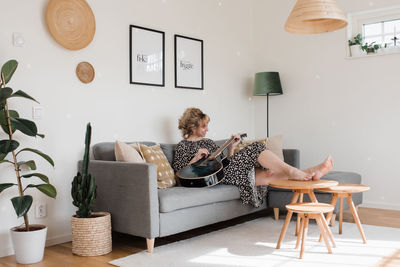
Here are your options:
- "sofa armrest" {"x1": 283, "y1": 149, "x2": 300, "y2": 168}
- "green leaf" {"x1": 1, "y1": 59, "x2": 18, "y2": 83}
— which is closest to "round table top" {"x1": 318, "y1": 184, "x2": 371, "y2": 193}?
"sofa armrest" {"x1": 283, "y1": 149, "x2": 300, "y2": 168}

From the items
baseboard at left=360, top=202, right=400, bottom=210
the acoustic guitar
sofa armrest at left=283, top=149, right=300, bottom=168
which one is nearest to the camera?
the acoustic guitar

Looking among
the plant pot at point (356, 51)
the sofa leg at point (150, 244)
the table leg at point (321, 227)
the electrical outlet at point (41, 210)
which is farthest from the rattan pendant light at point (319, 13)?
the electrical outlet at point (41, 210)

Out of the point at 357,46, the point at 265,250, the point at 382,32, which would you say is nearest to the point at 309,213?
the point at 265,250

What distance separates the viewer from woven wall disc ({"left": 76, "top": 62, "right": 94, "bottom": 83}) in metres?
3.40

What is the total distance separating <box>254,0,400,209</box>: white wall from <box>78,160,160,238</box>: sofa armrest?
99.1 inches

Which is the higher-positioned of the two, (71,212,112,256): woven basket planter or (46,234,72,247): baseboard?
(71,212,112,256): woven basket planter

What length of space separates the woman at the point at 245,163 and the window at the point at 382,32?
1.92 m

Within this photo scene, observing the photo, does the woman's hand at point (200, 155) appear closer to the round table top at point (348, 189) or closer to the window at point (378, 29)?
the round table top at point (348, 189)

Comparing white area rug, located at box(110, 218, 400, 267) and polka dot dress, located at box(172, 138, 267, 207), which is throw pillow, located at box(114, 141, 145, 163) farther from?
white area rug, located at box(110, 218, 400, 267)

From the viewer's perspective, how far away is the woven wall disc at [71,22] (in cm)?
322

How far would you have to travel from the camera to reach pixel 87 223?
9.38ft

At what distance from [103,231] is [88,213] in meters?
0.16

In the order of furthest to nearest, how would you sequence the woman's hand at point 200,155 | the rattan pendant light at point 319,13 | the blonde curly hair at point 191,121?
the blonde curly hair at point 191,121
the woman's hand at point 200,155
the rattan pendant light at point 319,13

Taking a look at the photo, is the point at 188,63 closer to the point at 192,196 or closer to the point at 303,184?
the point at 192,196
